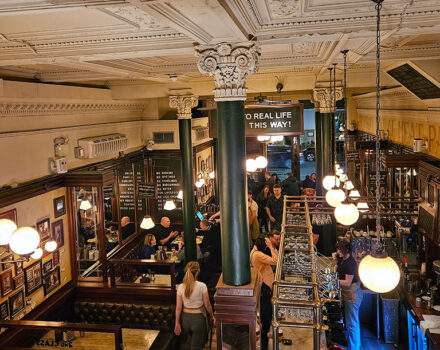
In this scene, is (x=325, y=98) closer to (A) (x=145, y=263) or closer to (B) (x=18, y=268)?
(A) (x=145, y=263)

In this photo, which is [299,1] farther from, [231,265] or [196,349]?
[196,349]

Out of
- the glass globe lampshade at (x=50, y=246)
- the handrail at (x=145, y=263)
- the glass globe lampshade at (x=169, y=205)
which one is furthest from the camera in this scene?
the glass globe lampshade at (x=169, y=205)

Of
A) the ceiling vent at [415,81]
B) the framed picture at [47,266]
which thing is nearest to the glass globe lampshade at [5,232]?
the framed picture at [47,266]

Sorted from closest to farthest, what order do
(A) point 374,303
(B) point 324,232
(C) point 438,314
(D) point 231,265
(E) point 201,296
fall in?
(D) point 231,265, (E) point 201,296, (C) point 438,314, (A) point 374,303, (B) point 324,232

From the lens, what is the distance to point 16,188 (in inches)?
249

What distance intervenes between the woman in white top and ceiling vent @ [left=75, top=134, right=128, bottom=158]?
367 cm

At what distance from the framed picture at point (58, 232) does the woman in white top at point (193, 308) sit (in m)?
2.97

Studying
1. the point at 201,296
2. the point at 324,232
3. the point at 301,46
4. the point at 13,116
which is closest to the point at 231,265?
the point at 201,296

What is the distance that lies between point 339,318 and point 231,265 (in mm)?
2630

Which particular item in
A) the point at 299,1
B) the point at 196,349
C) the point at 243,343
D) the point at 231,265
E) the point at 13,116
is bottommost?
the point at 196,349

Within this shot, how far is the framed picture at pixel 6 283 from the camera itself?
242 inches

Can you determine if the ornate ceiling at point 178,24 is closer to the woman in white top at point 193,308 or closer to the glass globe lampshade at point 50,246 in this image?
the woman in white top at point 193,308

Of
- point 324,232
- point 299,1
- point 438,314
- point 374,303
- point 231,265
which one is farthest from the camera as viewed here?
point 324,232

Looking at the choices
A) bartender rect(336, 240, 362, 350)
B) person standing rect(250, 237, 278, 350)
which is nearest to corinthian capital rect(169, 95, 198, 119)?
person standing rect(250, 237, 278, 350)
